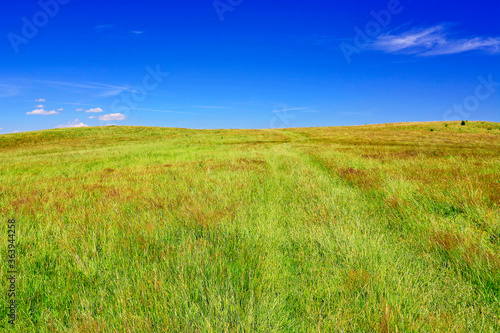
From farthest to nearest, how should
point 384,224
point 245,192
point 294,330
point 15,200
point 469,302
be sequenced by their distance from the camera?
point 245,192, point 15,200, point 384,224, point 469,302, point 294,330

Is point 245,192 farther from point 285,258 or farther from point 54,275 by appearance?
point 54,275

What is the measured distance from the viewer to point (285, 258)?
122 inches

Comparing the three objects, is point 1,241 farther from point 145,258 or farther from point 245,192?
point 245,192

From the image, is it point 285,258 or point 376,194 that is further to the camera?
point 376,194

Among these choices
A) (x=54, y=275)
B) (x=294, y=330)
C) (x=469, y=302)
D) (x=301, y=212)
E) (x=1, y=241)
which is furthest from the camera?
(x=301, y=212)

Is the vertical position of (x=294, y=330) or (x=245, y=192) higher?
(x=245, y=192)


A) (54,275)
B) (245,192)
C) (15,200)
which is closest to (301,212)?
(245,192)

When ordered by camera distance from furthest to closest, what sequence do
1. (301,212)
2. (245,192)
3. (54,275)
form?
(245,192) < (301,212) < (54,275)

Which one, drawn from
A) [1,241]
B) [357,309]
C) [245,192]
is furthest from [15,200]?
[357,309]

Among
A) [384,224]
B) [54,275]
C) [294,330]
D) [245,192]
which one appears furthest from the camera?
[245,192]

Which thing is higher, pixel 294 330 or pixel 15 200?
pixel 15 200

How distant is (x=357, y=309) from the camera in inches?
79.7

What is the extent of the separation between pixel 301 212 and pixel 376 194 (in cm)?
271

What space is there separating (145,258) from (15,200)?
5491 mm
